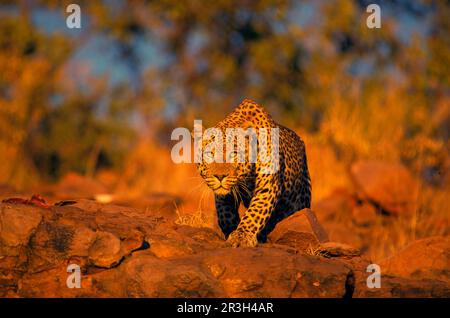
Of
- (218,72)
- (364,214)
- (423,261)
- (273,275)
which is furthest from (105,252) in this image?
(218,72)

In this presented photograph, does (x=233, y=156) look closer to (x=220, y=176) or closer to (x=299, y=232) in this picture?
(x=220, y=176)

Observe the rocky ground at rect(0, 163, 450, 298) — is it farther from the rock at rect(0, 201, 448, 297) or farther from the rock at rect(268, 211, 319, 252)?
the rock at rect(268, 211, 319, 252)

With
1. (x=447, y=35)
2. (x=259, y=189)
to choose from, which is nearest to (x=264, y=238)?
(x=259, y=189)

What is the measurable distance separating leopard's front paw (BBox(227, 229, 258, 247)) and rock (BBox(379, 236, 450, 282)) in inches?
51.9

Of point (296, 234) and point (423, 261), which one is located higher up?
point (296, 234)

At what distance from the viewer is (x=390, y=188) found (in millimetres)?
14945

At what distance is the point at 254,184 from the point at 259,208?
26 centimetres

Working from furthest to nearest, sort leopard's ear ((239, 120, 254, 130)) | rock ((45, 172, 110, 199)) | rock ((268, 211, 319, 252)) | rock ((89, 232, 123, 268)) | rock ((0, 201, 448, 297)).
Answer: rock ((45, 172, 110, 199)) → leopard's ear ((239, 120, 254, 130)) → rock ((268, 211, 319, 252)) → rock ((89, 232, 123, 268)) → rock ((0, 201, 448, 297))

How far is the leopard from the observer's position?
8.66 m

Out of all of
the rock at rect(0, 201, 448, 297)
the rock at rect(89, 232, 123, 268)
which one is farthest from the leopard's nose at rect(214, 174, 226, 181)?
the rock at rect(89, 232, 123, 268)

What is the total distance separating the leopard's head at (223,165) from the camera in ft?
28.3

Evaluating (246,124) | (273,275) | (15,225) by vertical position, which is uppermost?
(246,124)

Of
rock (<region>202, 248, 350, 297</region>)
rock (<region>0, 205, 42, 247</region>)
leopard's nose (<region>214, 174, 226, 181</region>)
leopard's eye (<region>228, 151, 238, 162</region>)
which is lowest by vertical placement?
rock (<region>202, 248, 350, 297</region>)

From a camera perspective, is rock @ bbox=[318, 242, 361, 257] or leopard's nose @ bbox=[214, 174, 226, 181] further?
rock @ bbox=[318, 242, 361, 257]
